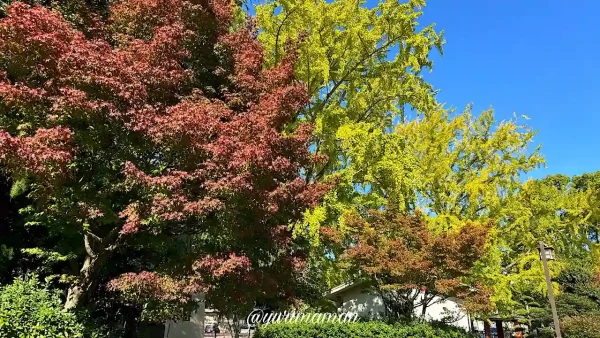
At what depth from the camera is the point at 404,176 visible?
13.4m

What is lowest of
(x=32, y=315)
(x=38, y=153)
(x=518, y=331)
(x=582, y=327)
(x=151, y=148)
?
(x=32, y=315)

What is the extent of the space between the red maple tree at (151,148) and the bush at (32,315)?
87cm

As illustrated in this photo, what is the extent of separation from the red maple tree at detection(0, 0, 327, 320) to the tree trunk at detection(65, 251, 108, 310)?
3 cm

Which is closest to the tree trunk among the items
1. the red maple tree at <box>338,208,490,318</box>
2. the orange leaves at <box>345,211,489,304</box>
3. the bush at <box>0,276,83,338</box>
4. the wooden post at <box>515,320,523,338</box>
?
the bush at <box>0,276,83,338</box>

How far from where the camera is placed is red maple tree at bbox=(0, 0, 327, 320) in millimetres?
6730

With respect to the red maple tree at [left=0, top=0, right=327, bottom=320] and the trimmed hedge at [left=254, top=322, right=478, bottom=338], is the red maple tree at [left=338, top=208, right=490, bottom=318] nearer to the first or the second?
the trimmed hedge at [left=254, top=322, right=478, bottom=338]

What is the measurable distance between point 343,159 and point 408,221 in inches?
165

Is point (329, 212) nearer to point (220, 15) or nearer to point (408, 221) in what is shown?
point (408, 221)

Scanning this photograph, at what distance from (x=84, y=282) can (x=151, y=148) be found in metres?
3.31

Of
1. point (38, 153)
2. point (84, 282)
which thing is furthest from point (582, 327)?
point (38, 153)

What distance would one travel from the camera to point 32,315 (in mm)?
7148

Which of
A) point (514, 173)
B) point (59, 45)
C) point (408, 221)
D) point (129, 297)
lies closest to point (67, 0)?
point (59, 45)

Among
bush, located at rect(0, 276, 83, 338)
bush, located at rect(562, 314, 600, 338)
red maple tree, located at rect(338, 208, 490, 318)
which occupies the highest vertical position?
red maple tree, located at rect(338, 208, 490, 318)

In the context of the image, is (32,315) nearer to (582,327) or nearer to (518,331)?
(582,327)
